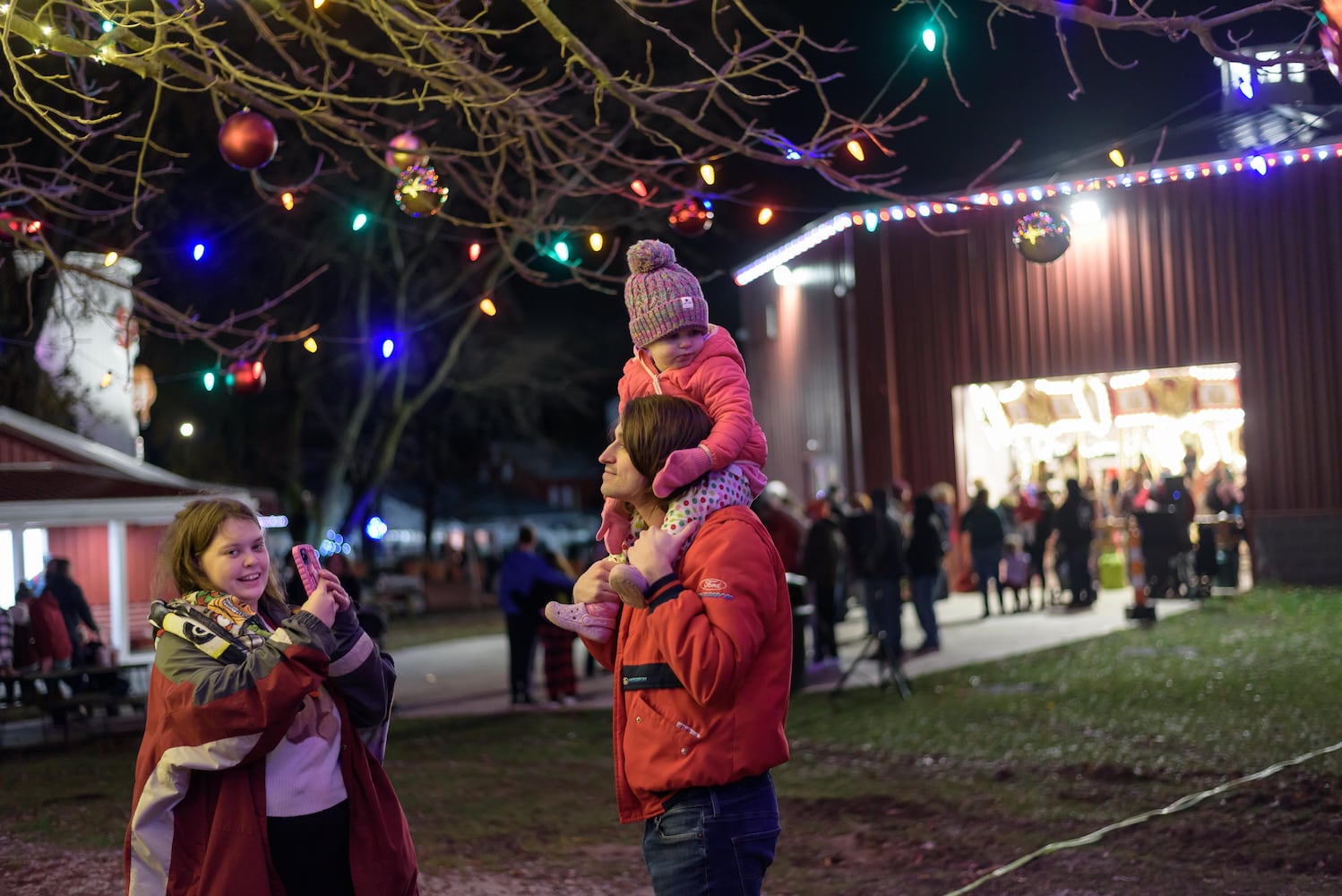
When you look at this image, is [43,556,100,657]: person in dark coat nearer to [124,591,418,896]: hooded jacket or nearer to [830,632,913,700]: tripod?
[830,632,913,700]: tripod

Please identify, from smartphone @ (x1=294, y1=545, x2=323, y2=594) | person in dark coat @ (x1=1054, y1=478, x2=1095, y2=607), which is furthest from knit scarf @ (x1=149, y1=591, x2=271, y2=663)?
person in dark coat @ (x1=1054, y1=478, x2=1095, y2=607)

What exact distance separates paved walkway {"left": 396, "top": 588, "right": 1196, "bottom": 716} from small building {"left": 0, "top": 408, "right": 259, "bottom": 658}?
3821 millimetres

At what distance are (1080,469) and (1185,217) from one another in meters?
4.83

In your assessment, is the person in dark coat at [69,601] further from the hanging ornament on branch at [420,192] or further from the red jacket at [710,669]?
the red jacket at [710,669]

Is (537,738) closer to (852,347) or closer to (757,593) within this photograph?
(757,593)

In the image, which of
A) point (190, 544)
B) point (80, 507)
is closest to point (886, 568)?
point (190, 544)

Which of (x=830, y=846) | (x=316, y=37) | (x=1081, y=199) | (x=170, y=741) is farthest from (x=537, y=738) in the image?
(x=1081, y=199)

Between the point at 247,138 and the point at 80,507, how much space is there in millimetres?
12931

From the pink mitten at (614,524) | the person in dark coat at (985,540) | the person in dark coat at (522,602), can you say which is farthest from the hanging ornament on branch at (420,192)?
the person in dark coat at (985,540)

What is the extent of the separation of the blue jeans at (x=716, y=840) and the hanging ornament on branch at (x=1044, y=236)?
4875 mm

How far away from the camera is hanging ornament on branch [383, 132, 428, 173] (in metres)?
7.56

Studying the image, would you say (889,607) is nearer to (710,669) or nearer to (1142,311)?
(1142,311)

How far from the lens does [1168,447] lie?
2223 centimetres

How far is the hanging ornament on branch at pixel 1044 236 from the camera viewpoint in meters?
7.09
